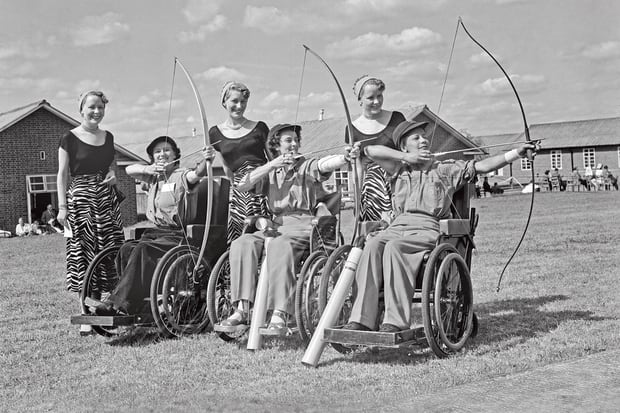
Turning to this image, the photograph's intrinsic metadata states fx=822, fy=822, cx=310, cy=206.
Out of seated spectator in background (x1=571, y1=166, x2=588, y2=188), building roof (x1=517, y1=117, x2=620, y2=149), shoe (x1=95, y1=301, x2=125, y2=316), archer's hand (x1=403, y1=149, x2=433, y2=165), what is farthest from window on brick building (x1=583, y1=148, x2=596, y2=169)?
shoe (x1=95, y1=301, x2=125, y2=316)

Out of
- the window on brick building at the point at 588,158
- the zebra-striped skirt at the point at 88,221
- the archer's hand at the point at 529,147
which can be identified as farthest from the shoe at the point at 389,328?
the window on brick building at the point at 588,158

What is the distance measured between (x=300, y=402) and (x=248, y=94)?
295cm

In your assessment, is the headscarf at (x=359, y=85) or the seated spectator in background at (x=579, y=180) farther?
the seated spectator in background at (x=579, y=180)

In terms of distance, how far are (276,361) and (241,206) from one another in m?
1.68

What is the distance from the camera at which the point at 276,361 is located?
210 inches

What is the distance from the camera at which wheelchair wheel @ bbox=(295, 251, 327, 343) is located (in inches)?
208

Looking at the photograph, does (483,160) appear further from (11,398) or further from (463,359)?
(11,398)

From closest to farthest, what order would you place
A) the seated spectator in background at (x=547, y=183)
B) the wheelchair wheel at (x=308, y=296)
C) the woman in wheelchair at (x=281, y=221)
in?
the wheelchair wheel at (x=308, y=296), the woman in wheelchair at (x=281, y=221), the seated spectator in background at (x=547, y=183)

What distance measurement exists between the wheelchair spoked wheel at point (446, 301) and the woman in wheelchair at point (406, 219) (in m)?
0.13

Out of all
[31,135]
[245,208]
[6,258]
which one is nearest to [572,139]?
[31,135]

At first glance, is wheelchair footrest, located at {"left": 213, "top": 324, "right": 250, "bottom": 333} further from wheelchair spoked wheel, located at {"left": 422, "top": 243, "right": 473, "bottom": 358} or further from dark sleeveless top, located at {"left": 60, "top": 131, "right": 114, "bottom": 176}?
dark sleeveless top, located at {"left": 60, "top": 131, "right": 114, "bottom": 176}

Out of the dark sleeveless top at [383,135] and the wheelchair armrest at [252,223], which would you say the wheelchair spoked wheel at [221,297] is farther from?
the dark sleeveless top at [383,135]

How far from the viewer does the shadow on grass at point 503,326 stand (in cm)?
536

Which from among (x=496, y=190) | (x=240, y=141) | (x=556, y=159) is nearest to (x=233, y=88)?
(x=240, y=141)
